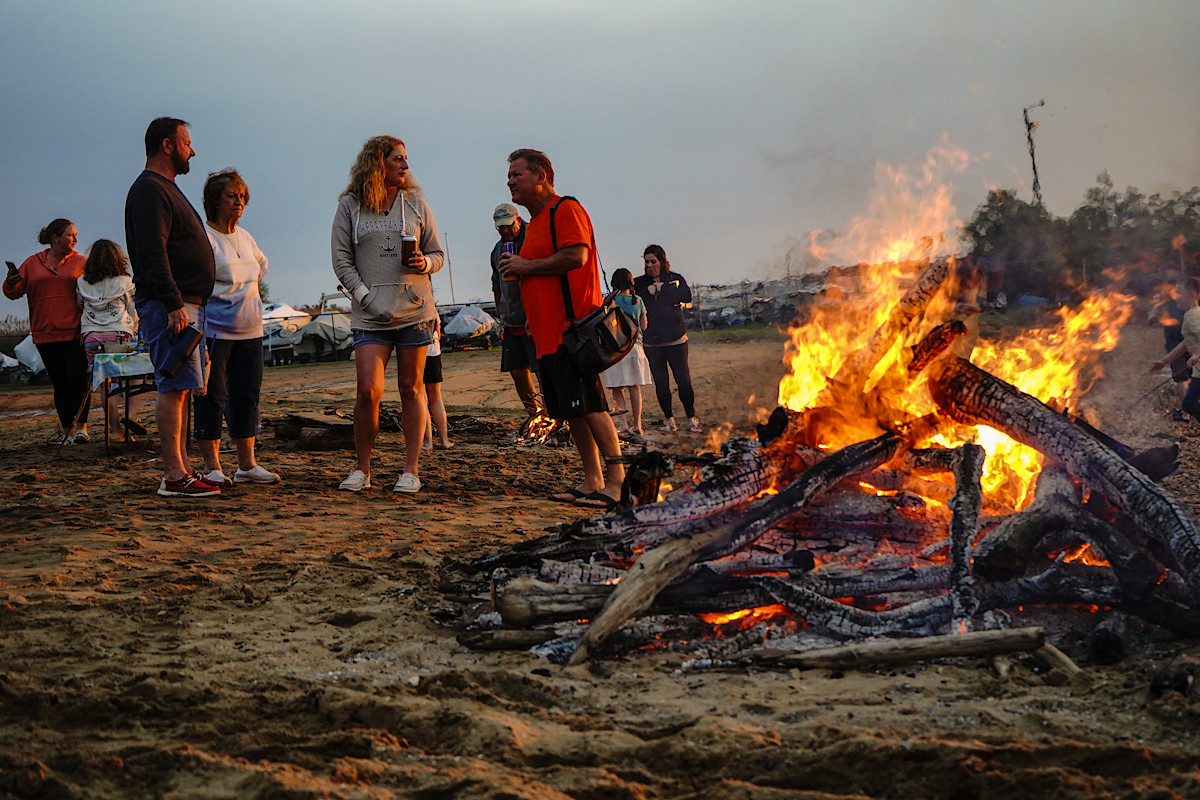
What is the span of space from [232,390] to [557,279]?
2805 millimetres

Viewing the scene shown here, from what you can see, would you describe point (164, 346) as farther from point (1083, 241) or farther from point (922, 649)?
point (1083, 241)

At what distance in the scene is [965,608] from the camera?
10.7 feet

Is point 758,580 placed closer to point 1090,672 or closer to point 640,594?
point 640,594

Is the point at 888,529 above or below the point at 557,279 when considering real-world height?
below

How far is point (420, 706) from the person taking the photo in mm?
2613

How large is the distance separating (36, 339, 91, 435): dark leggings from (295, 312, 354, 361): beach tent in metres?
18.8

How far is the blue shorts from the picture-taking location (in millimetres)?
5703

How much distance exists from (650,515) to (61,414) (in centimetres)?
773

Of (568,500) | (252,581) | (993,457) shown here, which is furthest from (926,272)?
(252,581)

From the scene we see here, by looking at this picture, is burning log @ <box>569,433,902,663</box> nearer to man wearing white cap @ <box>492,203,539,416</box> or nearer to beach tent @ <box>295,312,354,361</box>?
man wearing white cap @ <box>492,203,539,416</box>

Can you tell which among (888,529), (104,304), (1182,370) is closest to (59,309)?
(104,304)

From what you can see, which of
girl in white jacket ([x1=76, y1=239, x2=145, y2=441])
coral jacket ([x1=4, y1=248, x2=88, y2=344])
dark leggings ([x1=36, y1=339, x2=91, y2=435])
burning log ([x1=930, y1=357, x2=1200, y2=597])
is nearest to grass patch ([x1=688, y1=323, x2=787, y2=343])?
girl in white jacket ([x1=76, y1=239, x2=145, y2=441])

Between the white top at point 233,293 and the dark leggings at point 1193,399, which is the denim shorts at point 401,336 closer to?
the white top at point 233,293

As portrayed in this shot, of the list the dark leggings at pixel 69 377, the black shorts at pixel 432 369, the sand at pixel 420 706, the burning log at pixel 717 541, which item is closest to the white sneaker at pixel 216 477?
the sand at pixel 420 706
